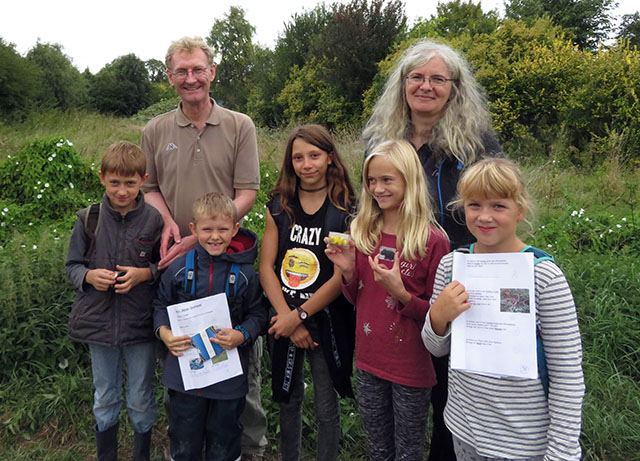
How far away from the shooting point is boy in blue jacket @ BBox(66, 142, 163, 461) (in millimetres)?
2625

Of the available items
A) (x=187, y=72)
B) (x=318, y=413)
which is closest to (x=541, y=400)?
(x=318, y=413)

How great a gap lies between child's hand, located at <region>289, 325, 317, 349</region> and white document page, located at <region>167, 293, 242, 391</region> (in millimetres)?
361

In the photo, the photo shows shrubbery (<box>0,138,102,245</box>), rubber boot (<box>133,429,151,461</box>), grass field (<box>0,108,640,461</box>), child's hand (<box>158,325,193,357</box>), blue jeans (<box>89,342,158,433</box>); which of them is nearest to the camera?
child's hand (<box>158,325,193,357</box>)

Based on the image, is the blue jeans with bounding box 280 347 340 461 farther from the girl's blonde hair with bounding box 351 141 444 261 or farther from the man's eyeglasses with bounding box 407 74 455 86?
the man's eyeglasses with bounding box 407 74 455 86

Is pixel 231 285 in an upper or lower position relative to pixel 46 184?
lower

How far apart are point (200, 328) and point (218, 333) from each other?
100mm

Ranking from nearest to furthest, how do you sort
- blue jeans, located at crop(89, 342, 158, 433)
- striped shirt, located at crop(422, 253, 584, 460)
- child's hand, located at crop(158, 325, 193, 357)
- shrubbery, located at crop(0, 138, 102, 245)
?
striped shirt, located at crop(422, 253, 584, 460) < child's hand, located at crop(158, 325, 193, 357) < blue jeans, located at crop(89, 342, 158, 433) < shrubbery, located at crop(0, 138, 102, 245)

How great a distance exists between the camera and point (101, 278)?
8.31 ft

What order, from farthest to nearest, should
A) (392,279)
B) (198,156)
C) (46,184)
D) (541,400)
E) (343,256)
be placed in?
(46,184)
(198,156)
(343,256)
(392,279)
(541,400)

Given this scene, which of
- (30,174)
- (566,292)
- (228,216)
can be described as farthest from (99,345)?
(30,174)

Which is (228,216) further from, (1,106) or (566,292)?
(1,106)

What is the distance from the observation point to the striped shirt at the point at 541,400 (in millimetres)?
1663

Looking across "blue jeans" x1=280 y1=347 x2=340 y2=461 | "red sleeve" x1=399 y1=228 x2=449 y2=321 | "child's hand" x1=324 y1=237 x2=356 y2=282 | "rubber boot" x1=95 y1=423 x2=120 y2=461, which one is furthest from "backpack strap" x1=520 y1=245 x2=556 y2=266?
"rubber boot" x1=95 y1=423 x2=120 y2=461

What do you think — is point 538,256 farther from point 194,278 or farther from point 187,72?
point 187,72
